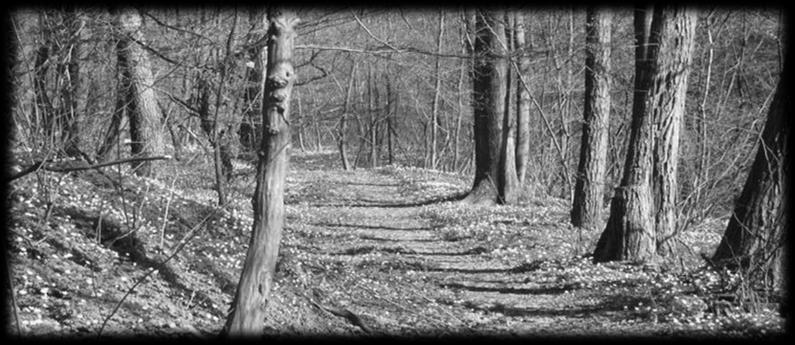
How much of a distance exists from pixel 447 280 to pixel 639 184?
9.44 feet

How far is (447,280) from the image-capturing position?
1077cm

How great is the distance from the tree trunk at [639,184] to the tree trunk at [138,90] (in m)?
6.32

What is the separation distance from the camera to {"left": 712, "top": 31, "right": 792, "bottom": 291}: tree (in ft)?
25.3

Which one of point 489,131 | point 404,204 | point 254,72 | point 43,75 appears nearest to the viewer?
point 43,75

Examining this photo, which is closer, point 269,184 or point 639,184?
point 269,184

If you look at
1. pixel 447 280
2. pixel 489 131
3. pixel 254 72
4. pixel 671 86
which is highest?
pixel 254 72

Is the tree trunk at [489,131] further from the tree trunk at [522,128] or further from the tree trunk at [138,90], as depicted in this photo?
the tree trunk at [138,90]

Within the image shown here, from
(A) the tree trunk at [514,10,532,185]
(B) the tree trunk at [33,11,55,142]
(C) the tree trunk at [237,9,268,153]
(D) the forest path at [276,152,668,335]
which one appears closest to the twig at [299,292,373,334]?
(D) the forest path at [276,152,668,335]

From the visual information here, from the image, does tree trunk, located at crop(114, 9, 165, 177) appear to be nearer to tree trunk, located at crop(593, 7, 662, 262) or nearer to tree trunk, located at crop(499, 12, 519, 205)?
tree trunk, located at crop(593, 7, 662, 262)

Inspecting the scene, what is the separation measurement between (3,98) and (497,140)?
41.5 ft

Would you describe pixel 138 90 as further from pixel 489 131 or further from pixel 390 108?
pixel 390 108

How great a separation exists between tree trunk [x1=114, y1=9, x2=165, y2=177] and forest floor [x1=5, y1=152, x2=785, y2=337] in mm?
728

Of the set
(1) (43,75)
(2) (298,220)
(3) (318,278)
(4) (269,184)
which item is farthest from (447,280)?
(1) (43,75)

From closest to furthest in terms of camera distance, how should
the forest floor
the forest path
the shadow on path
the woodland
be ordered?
the woodland, the forest floor, the forest path, the shadow on path
